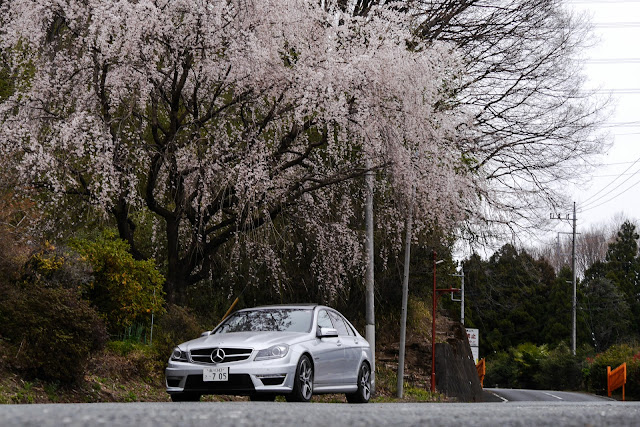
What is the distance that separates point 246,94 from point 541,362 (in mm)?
44464

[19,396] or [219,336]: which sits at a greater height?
[219,336]

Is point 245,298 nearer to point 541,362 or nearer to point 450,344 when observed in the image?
point 450,344

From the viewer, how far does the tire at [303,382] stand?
37.8 feet

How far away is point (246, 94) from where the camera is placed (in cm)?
1623

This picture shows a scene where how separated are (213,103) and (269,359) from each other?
652 cm

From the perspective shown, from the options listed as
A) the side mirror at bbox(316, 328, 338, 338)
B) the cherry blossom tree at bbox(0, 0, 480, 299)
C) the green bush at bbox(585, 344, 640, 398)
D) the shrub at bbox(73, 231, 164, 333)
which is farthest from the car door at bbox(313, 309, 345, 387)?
the green bush at bbox(585, 344, 640, 398)

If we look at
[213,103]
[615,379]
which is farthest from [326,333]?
[615,379]

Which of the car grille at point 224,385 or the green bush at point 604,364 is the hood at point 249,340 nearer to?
the car grille at point 224,385

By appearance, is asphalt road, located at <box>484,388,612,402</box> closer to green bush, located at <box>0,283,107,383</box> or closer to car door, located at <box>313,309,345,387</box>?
car door, located at <box>313,309,345,387</box>

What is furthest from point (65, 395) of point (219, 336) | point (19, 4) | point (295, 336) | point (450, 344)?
point (450, 344)

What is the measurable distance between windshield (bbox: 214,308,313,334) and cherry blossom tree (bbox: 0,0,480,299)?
271 centimetres

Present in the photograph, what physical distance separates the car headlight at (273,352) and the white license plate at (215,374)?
47 cm

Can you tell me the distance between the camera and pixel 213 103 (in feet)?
53.3

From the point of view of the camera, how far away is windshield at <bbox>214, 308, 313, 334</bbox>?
12719 millimetres
